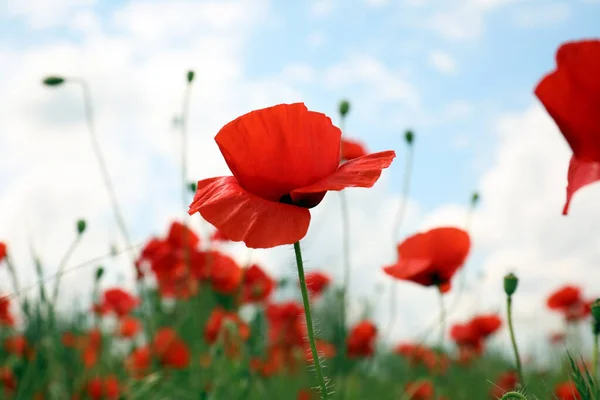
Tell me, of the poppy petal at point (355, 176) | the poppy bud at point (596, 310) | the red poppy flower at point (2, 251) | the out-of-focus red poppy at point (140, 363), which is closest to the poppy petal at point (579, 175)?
the poppy petal at point (355, 176)

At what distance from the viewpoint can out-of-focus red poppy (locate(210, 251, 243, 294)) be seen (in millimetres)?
3395

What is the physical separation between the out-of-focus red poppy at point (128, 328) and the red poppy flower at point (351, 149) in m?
1.89

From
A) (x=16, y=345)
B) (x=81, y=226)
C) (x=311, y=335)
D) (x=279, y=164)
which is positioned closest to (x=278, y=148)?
(x=279, y=164)

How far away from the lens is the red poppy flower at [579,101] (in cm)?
91

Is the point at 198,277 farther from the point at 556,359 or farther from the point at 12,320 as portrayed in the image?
the point at 556,359

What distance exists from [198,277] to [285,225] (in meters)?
2.59

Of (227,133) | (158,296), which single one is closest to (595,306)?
(227,133)

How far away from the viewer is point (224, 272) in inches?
135

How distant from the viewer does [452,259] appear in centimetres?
190

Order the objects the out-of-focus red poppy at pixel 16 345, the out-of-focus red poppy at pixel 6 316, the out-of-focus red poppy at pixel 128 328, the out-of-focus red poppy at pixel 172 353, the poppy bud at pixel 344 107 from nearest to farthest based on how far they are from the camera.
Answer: the poppy bud at pixel 344 107 → the out-of-focus red poppy at pixel 172 353 → the out-of-focus red poppy at pixel 16 345 → the out-of-focus red poppy at pixel 6 316 → the out-of-focus red poppy at pixel 128 328

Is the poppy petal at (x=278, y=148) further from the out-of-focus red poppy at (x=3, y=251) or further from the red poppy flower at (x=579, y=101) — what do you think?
the out-of-focus red poppy at (x=3, y=251)

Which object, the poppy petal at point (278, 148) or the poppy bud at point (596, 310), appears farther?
the poppy bud at point (596, 310)

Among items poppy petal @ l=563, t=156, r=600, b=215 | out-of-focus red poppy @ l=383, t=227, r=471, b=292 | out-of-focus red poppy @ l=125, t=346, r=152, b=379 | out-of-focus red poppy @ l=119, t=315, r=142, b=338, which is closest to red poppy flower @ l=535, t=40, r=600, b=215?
poppy petal @ l=563, t=156, r=600, b=215

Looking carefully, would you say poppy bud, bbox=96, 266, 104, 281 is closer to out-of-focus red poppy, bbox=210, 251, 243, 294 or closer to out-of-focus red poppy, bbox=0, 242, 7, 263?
out-of-focus red poppy, bbox=0, 242, 7, 263
